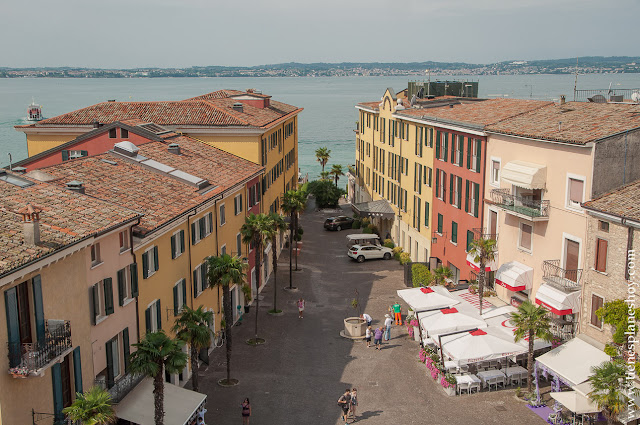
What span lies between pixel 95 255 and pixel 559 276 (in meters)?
20.8

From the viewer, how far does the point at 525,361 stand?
1265 inches

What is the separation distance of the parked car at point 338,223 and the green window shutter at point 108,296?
47.8 meters

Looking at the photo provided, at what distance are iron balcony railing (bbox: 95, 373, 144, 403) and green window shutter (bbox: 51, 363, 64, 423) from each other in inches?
108

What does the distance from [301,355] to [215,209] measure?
29.8ft

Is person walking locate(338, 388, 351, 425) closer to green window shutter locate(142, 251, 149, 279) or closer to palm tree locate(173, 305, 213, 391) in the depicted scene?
palm tree locate(173, 305, 213, 391)

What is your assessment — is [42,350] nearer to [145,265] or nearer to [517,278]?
[145,265]

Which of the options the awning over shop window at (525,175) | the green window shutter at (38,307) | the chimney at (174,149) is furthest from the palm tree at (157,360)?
the chimney at (174,149)

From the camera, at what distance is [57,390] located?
19250 millimetres

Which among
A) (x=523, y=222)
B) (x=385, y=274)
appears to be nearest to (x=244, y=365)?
(x=523, y=222)

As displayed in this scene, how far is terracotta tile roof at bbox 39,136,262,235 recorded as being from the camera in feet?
90.8

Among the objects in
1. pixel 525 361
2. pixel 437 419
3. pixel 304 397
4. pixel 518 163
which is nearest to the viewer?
pixel 437 419

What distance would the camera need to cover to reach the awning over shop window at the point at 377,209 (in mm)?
60938

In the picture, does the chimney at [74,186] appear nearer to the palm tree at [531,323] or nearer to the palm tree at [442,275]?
the palm tree at [531,323]

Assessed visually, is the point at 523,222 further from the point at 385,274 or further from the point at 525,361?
the point at 385,274
